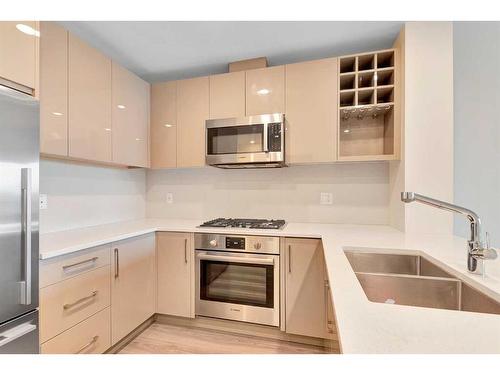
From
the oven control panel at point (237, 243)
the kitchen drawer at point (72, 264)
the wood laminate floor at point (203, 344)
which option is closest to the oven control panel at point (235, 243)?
the oven control panel at point (237, 243)

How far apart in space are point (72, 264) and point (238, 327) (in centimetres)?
129

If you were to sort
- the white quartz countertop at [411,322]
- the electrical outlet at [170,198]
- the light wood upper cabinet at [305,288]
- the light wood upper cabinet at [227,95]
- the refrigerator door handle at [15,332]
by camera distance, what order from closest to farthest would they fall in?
1. the white quartz countertop at [411,322]
2. the refrigerator door handle at [15,332]
3. the light wood upper cabinet at [305,288]
4. the light wood upper cabinet at [227,95]
5. the electrical outlet at [170,198]

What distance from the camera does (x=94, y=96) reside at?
1.78m

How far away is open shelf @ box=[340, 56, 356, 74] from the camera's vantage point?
1.93m

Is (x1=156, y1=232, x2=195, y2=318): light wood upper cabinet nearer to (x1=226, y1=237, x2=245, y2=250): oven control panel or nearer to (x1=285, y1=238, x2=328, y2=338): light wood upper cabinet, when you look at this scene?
(x1=226, y1=237, x2=245, y2=250): oven control panel

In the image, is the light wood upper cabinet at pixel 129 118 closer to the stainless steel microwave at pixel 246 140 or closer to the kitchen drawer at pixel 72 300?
the stainless steel microwave at pixel 246 140

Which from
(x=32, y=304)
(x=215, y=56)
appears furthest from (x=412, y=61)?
(x=32, y=304)

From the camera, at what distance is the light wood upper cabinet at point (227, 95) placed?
83.9 inches

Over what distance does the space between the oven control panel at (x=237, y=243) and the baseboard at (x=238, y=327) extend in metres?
0.61

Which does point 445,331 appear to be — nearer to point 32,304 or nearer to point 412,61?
point 32,304

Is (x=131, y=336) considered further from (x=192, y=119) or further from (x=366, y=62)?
(x=366, y=62)

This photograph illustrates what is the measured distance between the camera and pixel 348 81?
6.79 ft

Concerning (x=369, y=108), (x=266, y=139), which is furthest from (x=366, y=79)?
(x=266, y=139)

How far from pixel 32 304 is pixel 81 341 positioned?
1.52 feet
